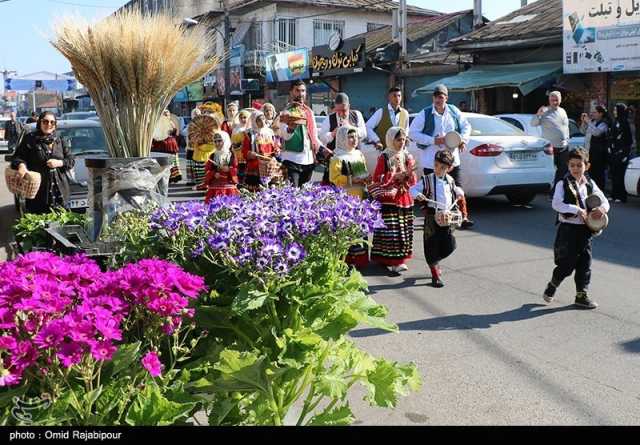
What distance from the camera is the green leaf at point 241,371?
290cm

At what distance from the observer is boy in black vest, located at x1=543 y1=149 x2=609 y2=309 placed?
574 cm

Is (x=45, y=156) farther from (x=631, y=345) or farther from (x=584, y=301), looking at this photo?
(x=631, y=345)

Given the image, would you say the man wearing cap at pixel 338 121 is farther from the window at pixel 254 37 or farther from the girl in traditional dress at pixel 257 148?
the window at pixel 254 37

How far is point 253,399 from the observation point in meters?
3.09

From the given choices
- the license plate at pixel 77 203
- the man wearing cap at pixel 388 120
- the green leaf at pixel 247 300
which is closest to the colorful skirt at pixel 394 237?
the man wearing cap at pixel 388 120

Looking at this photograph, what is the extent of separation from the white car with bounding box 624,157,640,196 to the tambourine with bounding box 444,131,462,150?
4451 mm

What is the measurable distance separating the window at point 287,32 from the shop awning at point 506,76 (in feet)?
51.9

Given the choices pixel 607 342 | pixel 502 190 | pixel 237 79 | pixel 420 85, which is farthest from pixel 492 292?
pixel 237 79

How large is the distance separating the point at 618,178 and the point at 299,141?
6318 millimetres

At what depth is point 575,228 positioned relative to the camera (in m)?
5.79

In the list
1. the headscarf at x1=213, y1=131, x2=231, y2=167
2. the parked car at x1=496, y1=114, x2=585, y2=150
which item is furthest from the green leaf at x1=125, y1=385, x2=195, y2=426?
the parked car at x1=496, y1=114, x2=585, y2=150

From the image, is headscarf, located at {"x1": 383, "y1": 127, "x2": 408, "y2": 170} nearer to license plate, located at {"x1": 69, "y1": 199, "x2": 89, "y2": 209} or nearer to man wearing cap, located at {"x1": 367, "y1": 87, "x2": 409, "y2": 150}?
man wearing cap, located at {"x1": 367, "y1": 87, "x2": 409, "y2": 150}
